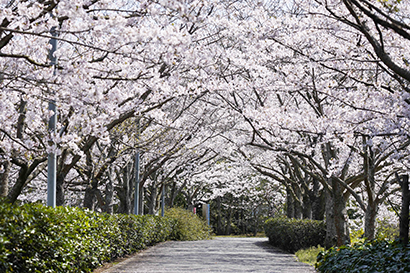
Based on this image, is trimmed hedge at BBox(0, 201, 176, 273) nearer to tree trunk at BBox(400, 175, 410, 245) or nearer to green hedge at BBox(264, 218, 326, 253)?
tree trunk at BBox(400, 175, 410, 245)

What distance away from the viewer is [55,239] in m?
7.08

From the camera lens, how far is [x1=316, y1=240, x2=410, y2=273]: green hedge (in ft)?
20.8

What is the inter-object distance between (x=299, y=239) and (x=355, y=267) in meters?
9.31

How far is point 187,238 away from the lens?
2492cm

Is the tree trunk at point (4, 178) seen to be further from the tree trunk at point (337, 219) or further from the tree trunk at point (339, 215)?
the tree trunk at point (339, 215)

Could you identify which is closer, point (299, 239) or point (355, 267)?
point (355, 267)

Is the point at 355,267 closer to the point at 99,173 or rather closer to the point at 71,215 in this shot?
the point at 71,215

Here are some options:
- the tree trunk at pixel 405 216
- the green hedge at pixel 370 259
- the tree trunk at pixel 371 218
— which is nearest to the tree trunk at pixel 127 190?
the tree trunk at pixel 371 218

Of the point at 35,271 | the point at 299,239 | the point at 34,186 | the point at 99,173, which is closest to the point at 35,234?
the point at 35,271

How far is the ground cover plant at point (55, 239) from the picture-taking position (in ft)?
18.6

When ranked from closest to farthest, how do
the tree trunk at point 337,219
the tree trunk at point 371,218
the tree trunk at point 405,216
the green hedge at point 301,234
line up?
the tree trunk at point 405,216
the tree trunk at point 371,218
the tree trunk at point 337,219
the green hedge at point 301,234

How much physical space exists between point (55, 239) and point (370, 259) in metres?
4.83

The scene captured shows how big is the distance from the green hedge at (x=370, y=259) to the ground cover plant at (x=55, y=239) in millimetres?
4517

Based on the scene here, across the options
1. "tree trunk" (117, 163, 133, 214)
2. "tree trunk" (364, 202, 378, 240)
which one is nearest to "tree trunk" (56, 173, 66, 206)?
"tree trunk" (117, 163, 133, 214)
